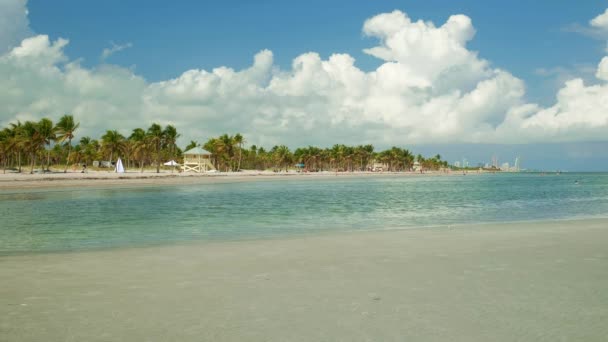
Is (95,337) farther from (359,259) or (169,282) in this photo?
(359,259)

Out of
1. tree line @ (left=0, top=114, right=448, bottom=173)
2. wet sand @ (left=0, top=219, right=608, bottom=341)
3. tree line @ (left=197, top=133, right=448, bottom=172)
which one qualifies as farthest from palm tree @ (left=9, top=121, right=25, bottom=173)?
wet sand @ (left=0, top=219, right=608, bottom=341)

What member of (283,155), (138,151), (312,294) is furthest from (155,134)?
(312,294)

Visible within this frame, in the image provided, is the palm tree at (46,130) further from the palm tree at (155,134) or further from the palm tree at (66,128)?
the palm tree at (155,134)

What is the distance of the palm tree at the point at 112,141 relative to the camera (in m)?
104

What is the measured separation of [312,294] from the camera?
619cm

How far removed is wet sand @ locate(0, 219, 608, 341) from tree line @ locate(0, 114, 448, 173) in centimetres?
7658

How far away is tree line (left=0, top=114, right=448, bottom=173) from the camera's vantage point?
267ft

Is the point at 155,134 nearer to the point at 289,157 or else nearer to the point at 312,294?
the point at 289,157

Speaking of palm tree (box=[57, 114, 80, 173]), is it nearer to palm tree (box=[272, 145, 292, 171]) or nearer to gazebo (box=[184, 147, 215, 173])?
gazebo (box=[184, 147, 215, 173])

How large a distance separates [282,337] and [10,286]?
4853mm

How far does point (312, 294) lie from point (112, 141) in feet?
359

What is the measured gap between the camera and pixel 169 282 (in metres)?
7.03

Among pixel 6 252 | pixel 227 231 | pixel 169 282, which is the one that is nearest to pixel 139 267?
pixel 169 282

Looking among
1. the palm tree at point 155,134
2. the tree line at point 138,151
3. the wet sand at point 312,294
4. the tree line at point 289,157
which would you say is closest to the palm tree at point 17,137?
the tree line at point 138,151
